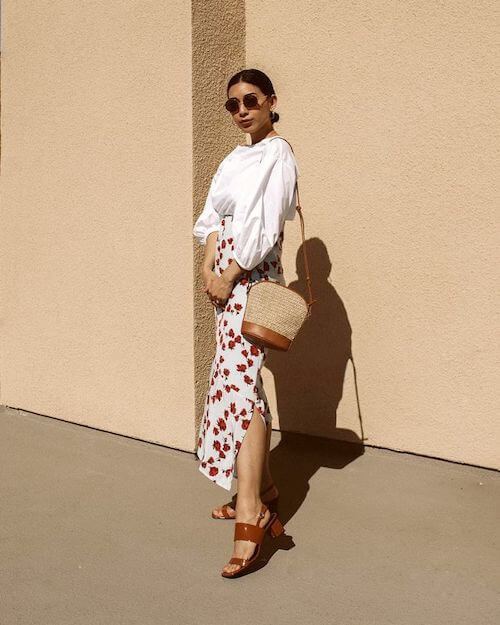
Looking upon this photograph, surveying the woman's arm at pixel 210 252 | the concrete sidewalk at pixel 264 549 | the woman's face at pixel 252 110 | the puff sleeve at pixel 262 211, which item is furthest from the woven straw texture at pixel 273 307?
the concrete sidewalk at pixel 264 549

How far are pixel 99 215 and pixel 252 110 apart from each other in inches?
64.4

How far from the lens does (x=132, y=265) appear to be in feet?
12.9

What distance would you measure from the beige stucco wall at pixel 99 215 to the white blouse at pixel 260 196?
98 cm

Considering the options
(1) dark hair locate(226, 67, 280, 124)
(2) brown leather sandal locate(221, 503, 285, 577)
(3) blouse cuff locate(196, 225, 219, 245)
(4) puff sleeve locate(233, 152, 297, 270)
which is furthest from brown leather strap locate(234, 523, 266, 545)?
(1) dark hair locate(226, 67, 280, 124)

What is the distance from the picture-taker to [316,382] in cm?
387

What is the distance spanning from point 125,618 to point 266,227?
1.38 m

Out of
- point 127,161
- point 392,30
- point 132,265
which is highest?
point 392,30

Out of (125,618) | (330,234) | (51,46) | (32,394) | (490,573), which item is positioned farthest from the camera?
(32,394)

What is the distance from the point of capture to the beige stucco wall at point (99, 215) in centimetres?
371

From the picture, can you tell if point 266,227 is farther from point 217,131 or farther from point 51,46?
point 51,46

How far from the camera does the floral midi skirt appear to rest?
2.68 meters

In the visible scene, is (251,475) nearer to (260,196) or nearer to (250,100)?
(260,196)

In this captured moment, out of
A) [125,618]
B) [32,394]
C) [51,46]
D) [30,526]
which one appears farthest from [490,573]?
[51,46]

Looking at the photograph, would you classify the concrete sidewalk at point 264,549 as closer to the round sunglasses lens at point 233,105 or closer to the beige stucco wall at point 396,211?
the beige stucco wall at point 396,211
